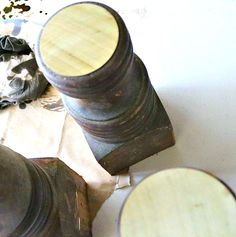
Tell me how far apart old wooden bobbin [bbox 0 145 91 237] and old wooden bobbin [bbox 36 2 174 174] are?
14cm

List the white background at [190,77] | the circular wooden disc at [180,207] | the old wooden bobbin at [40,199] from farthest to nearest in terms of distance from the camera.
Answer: the white background at [190,77], the old wooden bobbin at [40,199], the circular wooden disc at [180,207]

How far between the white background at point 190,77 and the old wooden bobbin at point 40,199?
0.43ft

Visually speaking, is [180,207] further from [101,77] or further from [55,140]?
[55,140]

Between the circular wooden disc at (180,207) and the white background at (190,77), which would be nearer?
the circular wooden disc at (180,207)

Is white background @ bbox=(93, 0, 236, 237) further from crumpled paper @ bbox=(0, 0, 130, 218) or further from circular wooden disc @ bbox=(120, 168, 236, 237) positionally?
circular wooden disc @ bbox=(120, 168, 236, 237)

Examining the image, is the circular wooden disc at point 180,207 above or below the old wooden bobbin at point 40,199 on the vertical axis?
above

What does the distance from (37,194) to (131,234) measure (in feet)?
1.05

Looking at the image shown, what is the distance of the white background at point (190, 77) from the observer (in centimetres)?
146

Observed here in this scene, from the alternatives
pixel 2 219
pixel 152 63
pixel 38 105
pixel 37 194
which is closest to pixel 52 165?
pixel 37 194

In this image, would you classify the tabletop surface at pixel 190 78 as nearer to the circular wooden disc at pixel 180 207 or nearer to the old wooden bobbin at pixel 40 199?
the old wooden bobbin at pixel 40 199

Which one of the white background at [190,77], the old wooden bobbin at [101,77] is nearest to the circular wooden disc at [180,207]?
the old wooden bobbin at [101,77]

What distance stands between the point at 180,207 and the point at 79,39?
49 cm

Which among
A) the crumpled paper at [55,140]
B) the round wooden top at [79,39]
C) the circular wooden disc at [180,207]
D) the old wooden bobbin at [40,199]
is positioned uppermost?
the round wooden top at [79,39]

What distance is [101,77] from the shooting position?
1.05 metres
